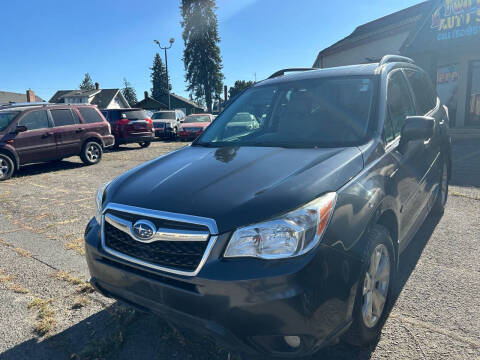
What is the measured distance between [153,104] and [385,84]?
6525 centimetres

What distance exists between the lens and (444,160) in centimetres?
446

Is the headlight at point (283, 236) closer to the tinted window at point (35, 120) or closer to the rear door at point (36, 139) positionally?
the rear door at point (36, 139)

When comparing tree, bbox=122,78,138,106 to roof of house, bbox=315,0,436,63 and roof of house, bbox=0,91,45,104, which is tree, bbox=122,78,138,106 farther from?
roof of house, bbox=315,0,436,63

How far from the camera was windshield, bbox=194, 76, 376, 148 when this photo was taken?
279 centimetres

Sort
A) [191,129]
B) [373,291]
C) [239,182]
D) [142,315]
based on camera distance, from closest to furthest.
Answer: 1. [239,182]
2. [373,291]
3. [142,315]
4. [191,129]

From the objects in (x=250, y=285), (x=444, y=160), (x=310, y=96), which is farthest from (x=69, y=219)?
(x=444, y=160)

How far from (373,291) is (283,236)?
0.91 metres

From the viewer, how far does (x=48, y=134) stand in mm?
9969

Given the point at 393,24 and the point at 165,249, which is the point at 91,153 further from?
the point at 393,24

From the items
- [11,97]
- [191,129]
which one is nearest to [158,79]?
[11,97]

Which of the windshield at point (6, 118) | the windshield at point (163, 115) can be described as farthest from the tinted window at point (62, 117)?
the windshield at point (163, 115)

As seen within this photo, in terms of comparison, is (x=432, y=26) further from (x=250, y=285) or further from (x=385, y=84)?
(x=250, y=285)

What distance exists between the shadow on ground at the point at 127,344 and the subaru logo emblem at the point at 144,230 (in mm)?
855

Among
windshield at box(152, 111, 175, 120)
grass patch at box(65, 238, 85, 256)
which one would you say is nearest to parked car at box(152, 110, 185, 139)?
windshield at box(152, 111, 175, 120)
